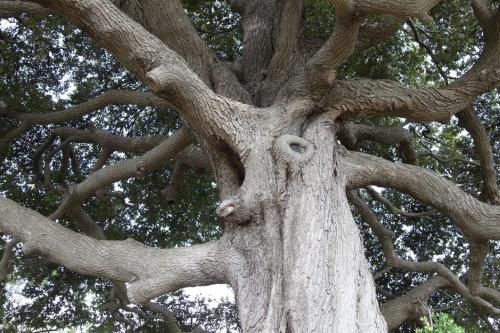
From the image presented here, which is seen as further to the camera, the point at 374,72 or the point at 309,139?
the point at 374,72

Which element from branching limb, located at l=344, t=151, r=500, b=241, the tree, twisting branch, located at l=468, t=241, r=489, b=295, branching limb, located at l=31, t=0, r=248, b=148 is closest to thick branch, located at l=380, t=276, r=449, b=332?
the tree

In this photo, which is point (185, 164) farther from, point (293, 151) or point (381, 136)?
point (293, 151)

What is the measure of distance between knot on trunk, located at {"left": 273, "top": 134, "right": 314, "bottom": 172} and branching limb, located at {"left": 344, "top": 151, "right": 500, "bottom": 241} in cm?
58

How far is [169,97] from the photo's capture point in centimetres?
454

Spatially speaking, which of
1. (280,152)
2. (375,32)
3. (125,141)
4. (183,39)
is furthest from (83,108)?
(375,32)

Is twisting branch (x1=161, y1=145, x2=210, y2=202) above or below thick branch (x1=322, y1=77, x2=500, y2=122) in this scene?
above

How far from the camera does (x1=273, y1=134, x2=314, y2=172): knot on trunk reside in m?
4.41

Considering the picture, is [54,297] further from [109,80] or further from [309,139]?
[309,139]

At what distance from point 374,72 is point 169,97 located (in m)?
4.50

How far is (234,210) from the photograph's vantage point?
435 centimetres

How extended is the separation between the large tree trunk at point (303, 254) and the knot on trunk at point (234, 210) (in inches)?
4.3

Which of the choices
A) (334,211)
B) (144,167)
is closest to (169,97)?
(334,211)

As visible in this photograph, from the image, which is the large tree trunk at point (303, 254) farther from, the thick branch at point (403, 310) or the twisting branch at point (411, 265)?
the thick branch at point (403, 310)

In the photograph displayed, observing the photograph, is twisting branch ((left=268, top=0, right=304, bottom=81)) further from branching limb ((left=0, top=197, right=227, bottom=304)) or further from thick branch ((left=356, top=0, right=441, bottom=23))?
branching limb ((left=0, top=197, right=227, bottom=304))
